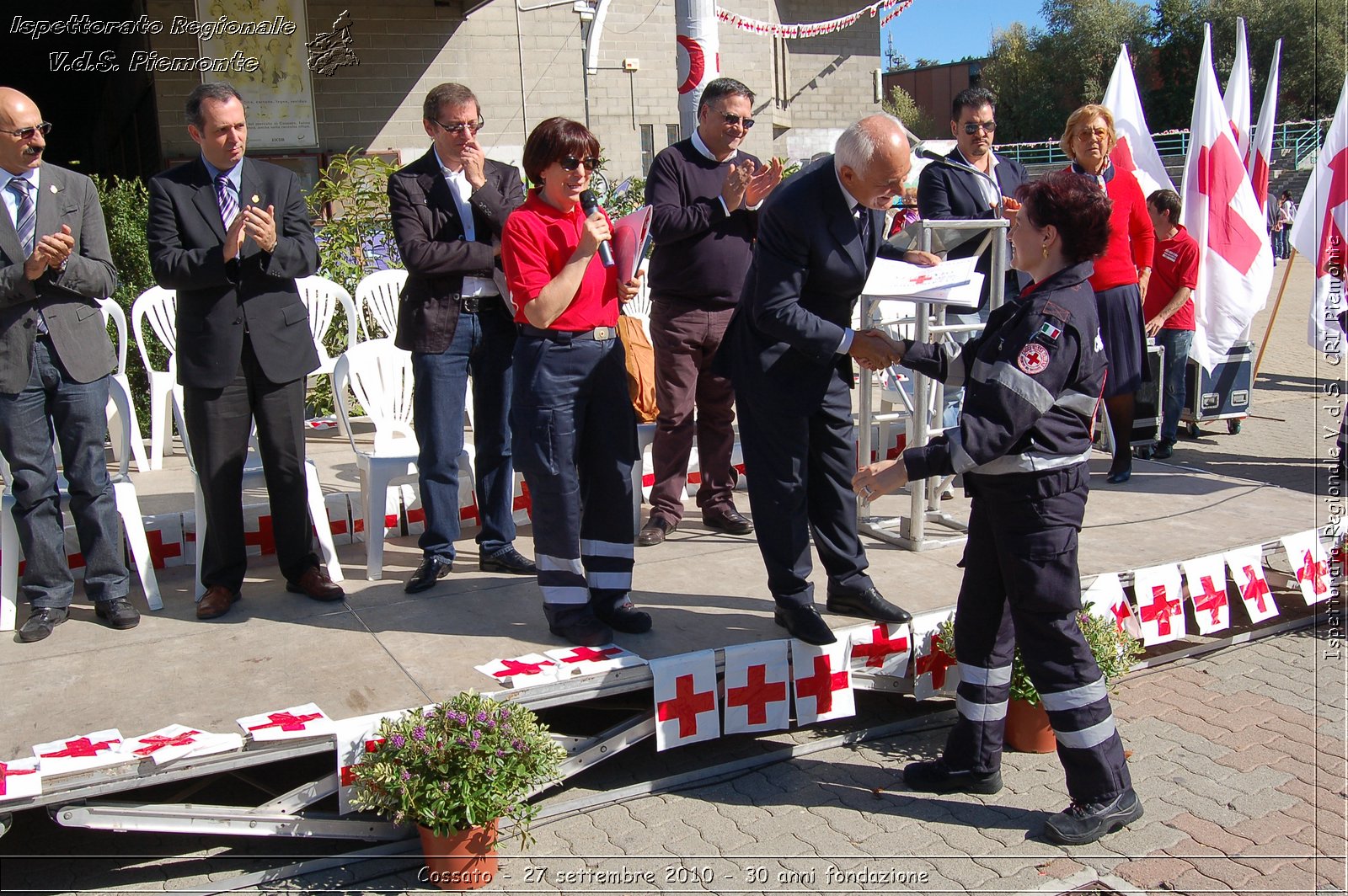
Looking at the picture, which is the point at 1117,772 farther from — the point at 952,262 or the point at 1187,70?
the point at 1187,70

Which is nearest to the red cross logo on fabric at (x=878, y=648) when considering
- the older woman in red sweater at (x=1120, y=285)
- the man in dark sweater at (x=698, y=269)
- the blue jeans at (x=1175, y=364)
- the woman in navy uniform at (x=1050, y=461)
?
the woman in navy uniform at (x=1050, y=461)

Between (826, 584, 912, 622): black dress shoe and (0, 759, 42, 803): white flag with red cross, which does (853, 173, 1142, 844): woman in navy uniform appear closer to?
(826, 584, 912, 622): black dress shoe

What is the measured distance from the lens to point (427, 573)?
4.67m

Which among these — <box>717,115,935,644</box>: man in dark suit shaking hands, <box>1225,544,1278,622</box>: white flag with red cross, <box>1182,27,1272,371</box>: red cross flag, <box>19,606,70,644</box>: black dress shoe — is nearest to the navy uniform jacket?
<box>717,115,935,644</box>: man in dark suit shaking hands

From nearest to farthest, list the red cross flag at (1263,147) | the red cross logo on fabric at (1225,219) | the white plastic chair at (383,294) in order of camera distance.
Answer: the white plastic chair at (383,294), the red cross logo on fabric at (1225,219), the red cross flag at (1263,147)

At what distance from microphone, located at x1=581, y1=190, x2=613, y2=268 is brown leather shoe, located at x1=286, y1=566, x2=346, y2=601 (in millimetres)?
1753

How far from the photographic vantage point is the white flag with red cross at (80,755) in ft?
9.94

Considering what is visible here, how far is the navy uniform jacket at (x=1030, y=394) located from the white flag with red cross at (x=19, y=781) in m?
2.53

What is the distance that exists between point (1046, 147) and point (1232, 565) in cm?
3906

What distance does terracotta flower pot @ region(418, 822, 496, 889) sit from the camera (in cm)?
314

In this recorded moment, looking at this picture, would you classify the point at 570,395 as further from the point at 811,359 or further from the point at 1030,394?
the point at 1030,394

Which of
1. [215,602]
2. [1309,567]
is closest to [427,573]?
[215,602]

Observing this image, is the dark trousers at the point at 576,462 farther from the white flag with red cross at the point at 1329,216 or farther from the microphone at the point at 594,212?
the white flag with red cross at the point at 1329,216

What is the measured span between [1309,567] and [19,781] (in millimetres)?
5097
